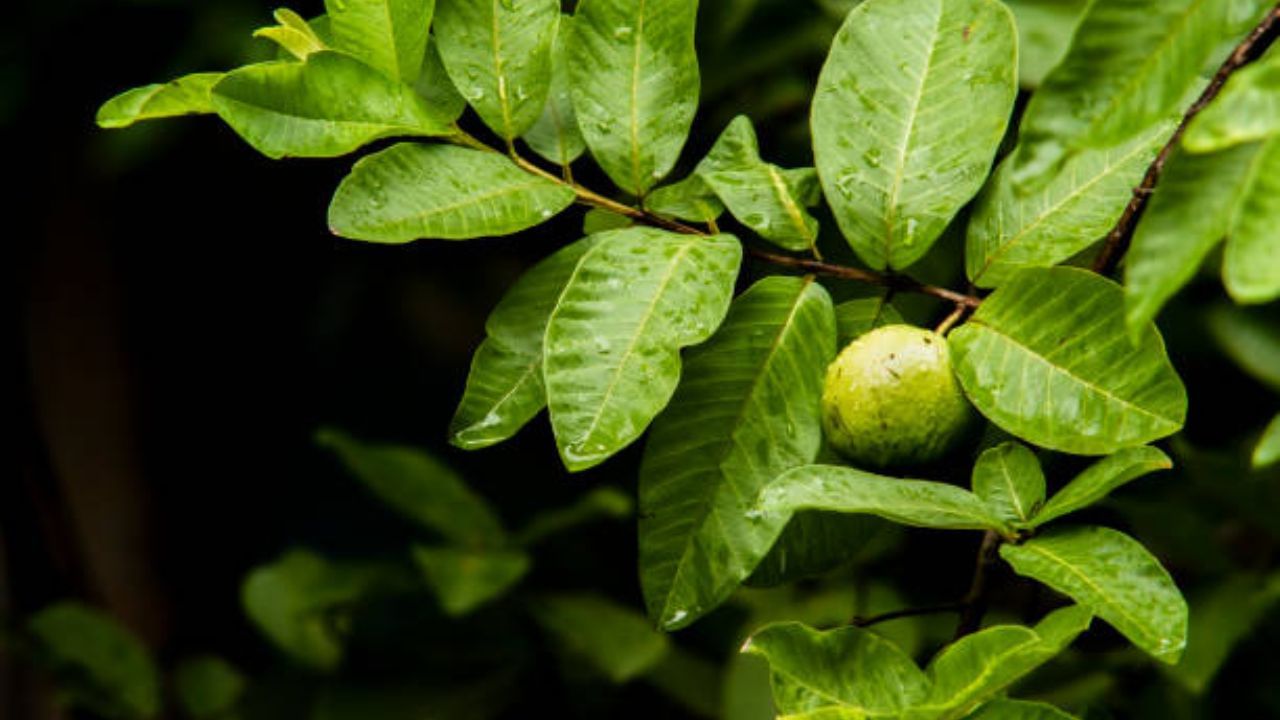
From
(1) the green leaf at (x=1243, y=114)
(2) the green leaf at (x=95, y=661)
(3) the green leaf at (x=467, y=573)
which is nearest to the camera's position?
(1) the green leaf at (x=1243, y=114)

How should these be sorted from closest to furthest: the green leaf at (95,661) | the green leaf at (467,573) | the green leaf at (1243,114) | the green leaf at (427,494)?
1. the green leaf at (1243,114)
2. the green leaf at (467,573)
3. the green leaf at (427,494)
4. the green leaf at (95,661)

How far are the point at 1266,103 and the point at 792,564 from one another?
0.33 m

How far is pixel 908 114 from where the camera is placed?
2.24ft

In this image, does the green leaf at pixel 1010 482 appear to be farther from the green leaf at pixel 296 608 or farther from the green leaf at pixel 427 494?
the green leaf at pixel 296 608

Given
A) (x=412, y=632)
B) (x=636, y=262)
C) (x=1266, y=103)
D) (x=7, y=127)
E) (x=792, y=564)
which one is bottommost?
(x=412, y=632)

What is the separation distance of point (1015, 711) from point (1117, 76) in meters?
0.27

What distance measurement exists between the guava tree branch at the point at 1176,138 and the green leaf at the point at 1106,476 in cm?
10

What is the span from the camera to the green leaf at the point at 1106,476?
0.59m

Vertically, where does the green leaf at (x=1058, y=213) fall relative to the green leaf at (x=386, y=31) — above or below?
below

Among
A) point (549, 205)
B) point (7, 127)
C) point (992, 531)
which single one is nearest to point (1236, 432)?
point (992, 531)

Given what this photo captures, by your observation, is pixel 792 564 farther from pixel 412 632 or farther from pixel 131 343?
pixel 131 343

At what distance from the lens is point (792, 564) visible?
0.70 m

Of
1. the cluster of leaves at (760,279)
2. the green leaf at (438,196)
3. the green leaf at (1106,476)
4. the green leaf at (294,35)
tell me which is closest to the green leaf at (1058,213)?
the cluster of leaves at (760,279)

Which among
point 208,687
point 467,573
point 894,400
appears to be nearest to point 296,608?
point 208,687
